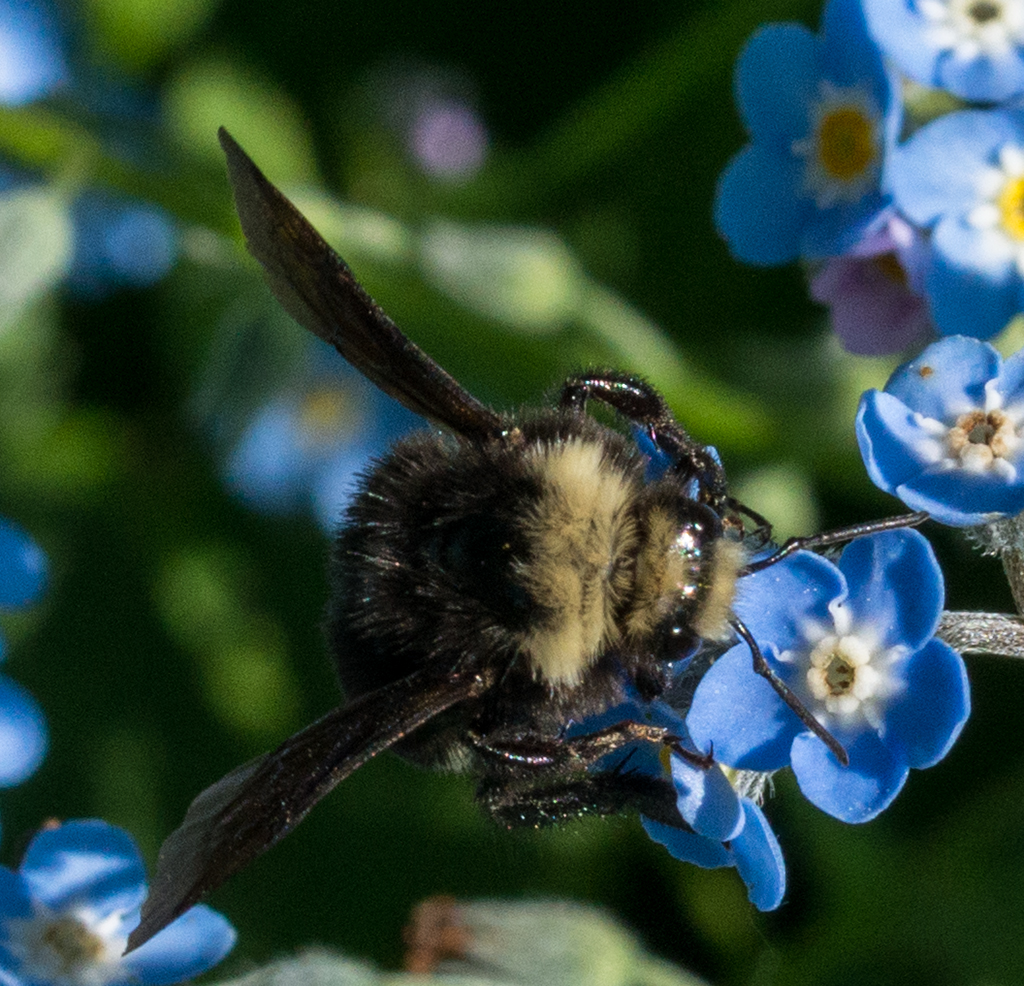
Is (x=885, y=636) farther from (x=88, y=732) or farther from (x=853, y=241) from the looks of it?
(x=88, y=732)

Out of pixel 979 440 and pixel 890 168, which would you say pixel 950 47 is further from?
pixel 979 440

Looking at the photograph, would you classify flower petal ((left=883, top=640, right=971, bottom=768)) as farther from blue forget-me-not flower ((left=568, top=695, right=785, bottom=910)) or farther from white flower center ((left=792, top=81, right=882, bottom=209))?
white flower center ((left=792, top=81, right=882, bottom=209))

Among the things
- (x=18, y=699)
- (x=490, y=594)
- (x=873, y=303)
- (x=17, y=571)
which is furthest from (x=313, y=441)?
(x=490, y=594)

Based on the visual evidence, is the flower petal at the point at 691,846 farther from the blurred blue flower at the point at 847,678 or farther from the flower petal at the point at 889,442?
the flower petal at the point at 889,442

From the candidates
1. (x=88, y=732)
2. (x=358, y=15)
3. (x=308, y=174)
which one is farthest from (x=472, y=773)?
(x=358, y=15)

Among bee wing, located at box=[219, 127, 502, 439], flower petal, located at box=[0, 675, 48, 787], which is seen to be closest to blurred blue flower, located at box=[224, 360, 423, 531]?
flower petal, located at box=[0, 675, 48, 787]

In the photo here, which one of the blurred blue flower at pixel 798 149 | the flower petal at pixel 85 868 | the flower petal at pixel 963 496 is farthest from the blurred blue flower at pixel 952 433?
the flower petal at pixel 85 868
